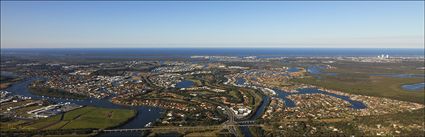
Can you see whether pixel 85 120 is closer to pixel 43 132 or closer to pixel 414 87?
pixel 43 132

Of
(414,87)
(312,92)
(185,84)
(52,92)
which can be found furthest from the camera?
(185,84)

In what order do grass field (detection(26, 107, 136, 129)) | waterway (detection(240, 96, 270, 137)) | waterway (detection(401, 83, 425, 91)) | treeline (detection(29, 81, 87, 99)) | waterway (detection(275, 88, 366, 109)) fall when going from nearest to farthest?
waterway (detection(240, 96, 270, 137)), grass field (detection(26, 107, 136, 129)), waterway (detection(275, 88, 366, 109)), treeline (detection(29, 81, 87, 99)), waterway (detection(401, 83, 425, 91))

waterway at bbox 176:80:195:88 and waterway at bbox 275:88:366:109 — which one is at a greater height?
waterway at bbox 176:80:195:88

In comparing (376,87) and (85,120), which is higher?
(376,87)

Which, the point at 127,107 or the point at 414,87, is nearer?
the point at 127,107

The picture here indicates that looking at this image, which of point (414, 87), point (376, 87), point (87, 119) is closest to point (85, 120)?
point (87, 119)

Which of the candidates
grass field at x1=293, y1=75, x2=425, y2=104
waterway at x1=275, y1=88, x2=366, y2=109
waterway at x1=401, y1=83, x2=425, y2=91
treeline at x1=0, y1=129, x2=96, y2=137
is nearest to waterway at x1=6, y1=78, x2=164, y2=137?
treeline at x1=0, y1=129, x2=96, y2=137

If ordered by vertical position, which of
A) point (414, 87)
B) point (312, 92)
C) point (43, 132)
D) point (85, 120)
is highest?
point (414, 87)

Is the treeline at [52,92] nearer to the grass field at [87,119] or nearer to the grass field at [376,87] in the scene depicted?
the grass field at [87,119]

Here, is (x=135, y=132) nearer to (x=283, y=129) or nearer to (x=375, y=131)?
(x=283, y=129)

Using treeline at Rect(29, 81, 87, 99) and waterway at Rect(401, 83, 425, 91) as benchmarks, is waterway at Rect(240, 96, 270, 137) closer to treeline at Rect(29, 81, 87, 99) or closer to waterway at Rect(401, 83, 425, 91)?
treeline at Rect(29, 81, 87, 99)
